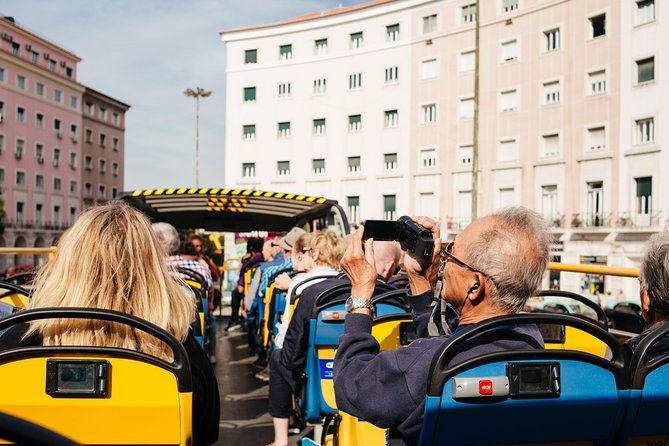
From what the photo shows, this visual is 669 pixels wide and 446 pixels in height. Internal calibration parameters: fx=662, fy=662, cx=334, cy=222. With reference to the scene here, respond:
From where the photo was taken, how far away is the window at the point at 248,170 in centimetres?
5019

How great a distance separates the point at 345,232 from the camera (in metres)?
8.84

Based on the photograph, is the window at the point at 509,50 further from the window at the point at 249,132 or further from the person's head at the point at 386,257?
the person's head at the point at 386,257

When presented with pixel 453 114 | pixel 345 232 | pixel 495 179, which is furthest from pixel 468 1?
pixel 345 232

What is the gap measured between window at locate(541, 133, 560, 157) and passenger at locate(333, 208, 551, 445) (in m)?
37.3

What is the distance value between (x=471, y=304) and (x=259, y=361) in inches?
294

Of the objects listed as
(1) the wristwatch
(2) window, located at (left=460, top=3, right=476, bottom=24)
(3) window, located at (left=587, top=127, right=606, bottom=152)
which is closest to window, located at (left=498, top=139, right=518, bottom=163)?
(3) window, located at (left=587, top=127, right=606, bottom=152)

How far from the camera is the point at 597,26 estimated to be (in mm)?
36375

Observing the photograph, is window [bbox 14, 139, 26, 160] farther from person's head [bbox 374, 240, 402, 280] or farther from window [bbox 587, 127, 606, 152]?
person's head [bbox 374, 240, 402, 280]

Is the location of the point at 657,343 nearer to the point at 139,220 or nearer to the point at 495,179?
the point at 139,220

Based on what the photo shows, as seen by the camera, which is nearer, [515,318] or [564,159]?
[515,318]

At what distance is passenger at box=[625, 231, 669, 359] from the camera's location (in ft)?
9.13

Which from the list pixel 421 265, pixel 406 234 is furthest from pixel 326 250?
pixel 406 234

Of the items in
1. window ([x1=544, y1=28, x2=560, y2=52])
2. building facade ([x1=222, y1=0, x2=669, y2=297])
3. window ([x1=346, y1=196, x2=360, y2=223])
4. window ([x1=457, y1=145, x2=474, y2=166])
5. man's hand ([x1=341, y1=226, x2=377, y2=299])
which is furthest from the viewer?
window ([x1=346, y1=196, x2=360, y2=223])

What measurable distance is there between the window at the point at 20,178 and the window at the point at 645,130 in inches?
2190
